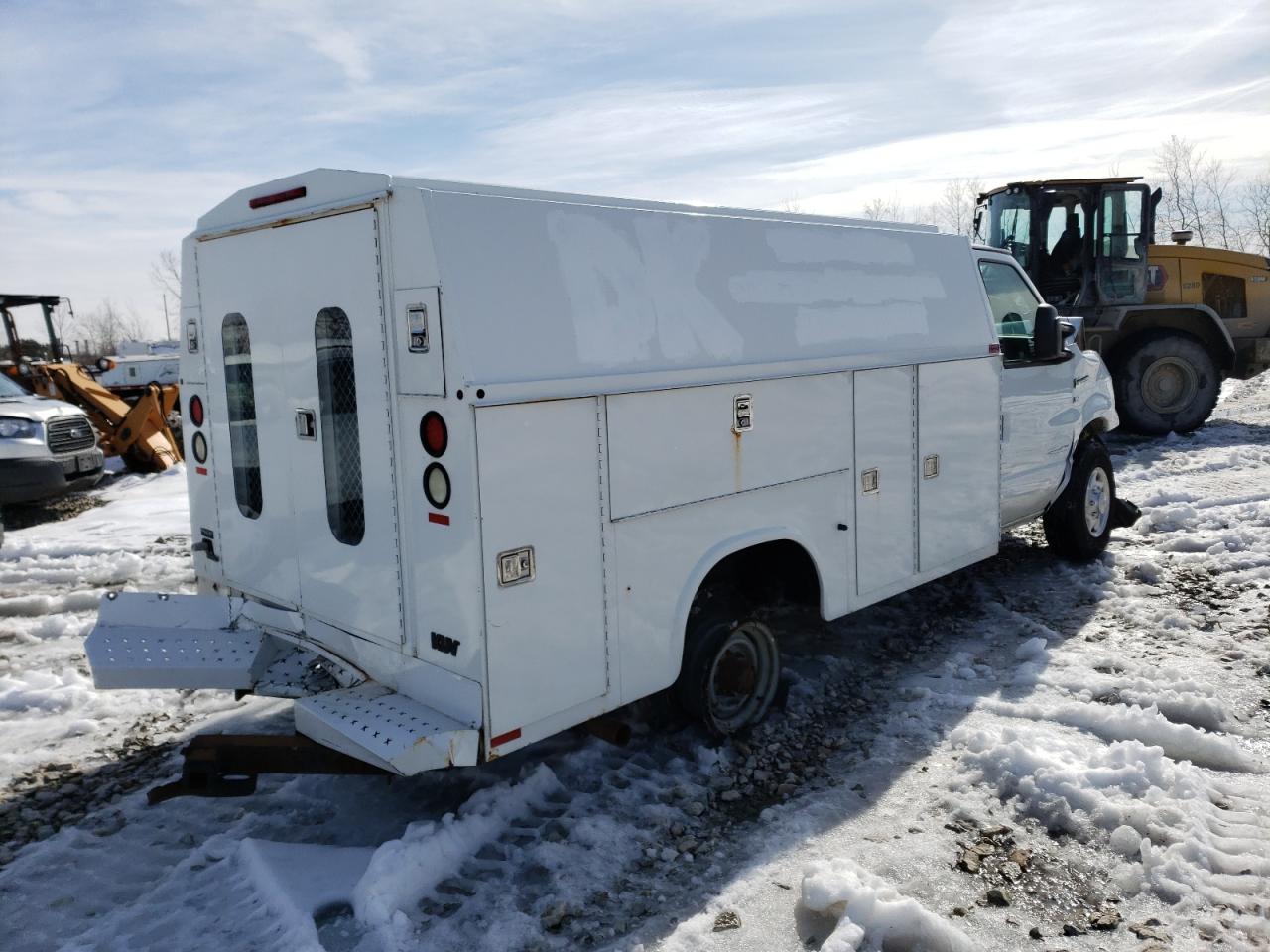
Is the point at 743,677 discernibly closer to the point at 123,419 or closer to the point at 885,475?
the point at 885,475

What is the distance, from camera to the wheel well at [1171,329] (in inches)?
533

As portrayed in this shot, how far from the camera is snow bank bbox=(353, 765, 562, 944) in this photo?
339 centimetres

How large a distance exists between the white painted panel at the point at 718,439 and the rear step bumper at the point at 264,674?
1060mm

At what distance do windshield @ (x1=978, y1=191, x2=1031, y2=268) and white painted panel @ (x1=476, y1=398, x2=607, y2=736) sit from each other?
1128cm

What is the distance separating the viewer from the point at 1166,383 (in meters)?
13.5

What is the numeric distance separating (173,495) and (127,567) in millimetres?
3943

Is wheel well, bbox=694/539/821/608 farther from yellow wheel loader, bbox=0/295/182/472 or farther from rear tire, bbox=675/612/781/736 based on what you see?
yellow wheel loader, bbox=0/295/182/472

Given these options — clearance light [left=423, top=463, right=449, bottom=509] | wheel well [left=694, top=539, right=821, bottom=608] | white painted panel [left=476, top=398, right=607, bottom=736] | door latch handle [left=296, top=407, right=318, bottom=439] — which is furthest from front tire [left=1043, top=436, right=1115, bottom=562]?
door latch handle [left=296, top=407, right=318, bottom=439]

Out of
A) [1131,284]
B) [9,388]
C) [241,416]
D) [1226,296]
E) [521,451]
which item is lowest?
[521,451]

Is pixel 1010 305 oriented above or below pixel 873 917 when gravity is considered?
above

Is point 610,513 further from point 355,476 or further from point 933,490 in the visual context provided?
point 933,490

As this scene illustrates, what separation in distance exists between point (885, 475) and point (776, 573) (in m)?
0.79

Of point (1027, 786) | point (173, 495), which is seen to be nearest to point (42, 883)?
point (1027, 786)

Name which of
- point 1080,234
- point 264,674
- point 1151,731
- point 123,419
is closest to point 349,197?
point 264,674
